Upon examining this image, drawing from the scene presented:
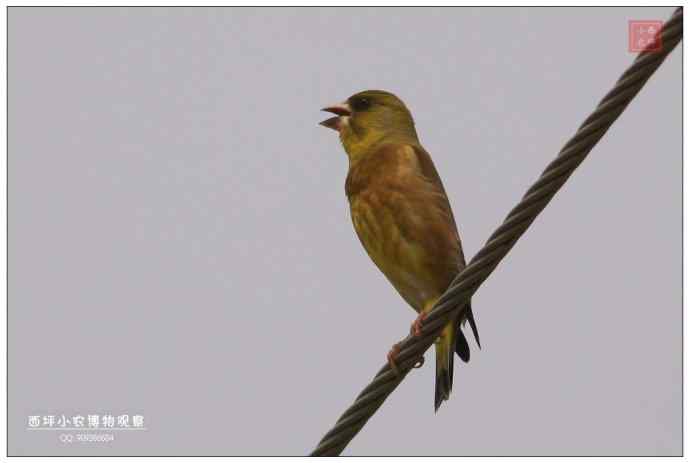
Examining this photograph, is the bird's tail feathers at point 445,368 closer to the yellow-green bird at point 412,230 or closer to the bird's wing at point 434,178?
the yellow-green bird at point 412,230

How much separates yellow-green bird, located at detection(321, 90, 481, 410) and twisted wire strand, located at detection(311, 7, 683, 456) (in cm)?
131

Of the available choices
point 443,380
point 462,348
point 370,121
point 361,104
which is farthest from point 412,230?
point 361,104

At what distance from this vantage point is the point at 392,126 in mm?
6645

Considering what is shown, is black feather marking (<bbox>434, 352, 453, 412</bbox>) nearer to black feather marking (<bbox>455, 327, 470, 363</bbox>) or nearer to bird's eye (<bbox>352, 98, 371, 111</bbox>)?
black feather marking (<bbox>455, 327, 470, 363</bbox>)

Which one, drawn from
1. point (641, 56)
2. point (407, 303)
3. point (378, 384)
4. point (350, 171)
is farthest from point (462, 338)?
point (641, 56)

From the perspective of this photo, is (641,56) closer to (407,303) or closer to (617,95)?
(617,95)

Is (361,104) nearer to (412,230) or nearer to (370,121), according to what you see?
(370,121)

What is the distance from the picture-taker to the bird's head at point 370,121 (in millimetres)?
6482

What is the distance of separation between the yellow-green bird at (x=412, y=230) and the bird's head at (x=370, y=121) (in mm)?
301

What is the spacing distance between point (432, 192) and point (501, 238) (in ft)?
6.91

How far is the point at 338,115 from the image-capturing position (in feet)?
22.1

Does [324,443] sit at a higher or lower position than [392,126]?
lower

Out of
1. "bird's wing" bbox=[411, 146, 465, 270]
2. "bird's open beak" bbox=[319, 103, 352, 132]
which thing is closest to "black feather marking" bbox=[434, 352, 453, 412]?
"bird's wing" bbox=[411, 146, 465, 270]

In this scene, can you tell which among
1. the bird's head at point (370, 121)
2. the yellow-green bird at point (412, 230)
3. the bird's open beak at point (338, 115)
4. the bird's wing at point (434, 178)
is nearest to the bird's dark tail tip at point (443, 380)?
the yellow-green bird at point (412, 230)
